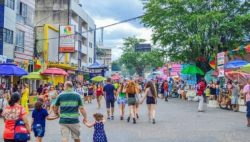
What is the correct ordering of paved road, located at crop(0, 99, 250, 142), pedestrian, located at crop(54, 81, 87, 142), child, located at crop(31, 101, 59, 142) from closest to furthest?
pedestrian, located at crop(54, 81, 87, 142) → child, located at crop(31, 101, 59, 142) → paved road, located at crop(0, 99, 250, 142)

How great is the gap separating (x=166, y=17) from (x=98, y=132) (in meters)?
34.1

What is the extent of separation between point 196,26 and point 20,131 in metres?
34.6

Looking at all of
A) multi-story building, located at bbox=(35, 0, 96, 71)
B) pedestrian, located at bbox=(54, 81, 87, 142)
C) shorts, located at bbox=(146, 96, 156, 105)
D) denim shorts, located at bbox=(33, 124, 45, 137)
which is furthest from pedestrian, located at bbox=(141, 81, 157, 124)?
multi-story building, located at bbox=(35, 0, 96, 71)

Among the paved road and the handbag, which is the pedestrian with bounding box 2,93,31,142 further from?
the paved road

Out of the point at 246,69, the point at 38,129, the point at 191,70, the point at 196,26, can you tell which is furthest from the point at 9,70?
the point at 196,26

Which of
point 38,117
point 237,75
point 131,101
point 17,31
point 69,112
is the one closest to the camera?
point 69,112

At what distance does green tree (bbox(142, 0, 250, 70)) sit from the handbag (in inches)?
1282

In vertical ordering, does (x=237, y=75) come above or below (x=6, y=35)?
below

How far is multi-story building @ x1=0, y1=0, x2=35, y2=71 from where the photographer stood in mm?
35156

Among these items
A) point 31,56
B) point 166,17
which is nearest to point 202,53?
point 166,17

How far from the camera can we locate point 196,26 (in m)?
41.9

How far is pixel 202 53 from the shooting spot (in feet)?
143

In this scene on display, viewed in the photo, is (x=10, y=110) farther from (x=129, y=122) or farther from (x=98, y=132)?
(x=129, y=122)

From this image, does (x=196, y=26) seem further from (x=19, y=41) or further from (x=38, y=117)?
(x=38, y=117)
